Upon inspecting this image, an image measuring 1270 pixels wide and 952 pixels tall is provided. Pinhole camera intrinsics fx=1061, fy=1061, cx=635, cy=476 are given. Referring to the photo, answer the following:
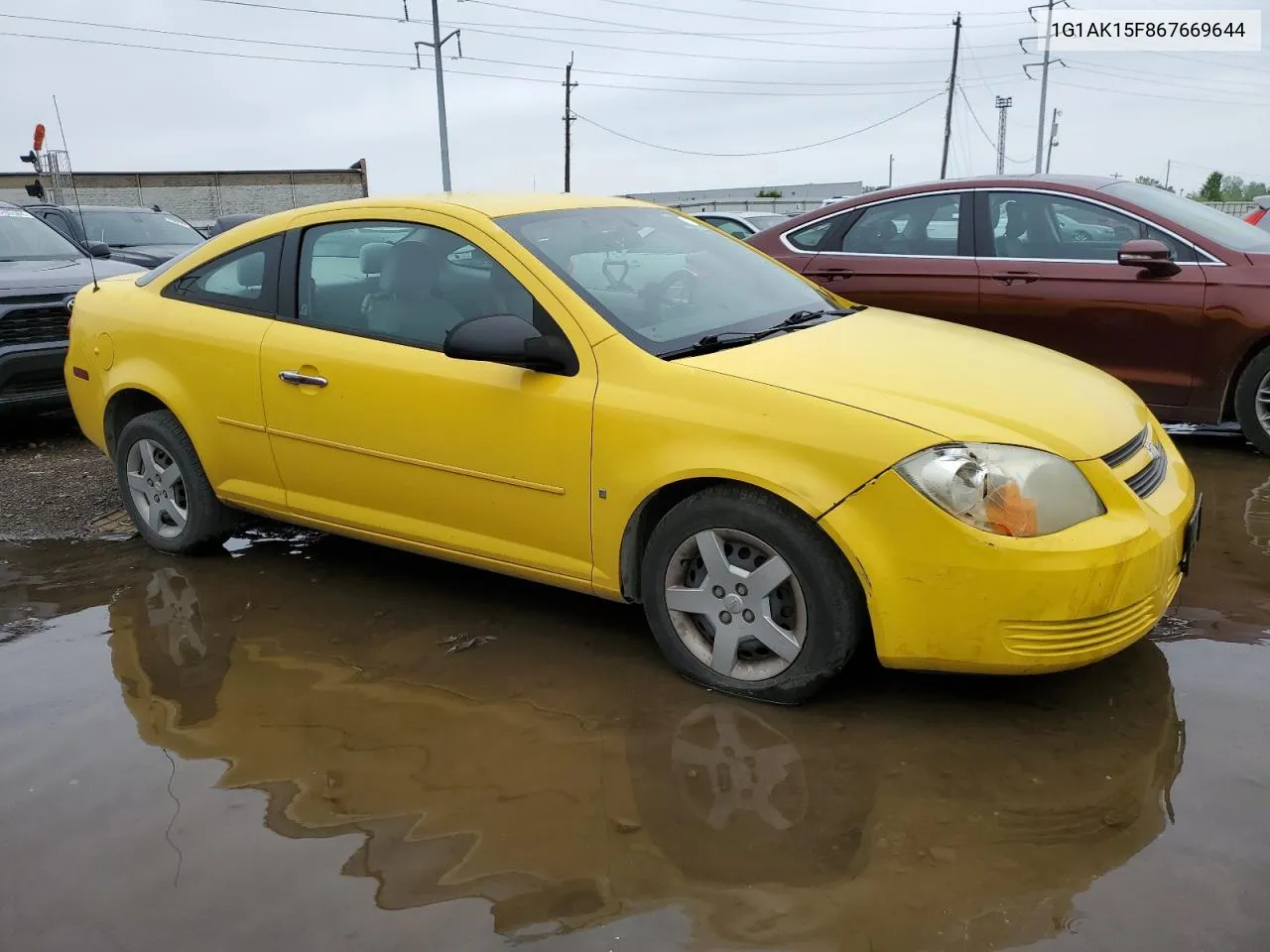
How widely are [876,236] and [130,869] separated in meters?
5.54

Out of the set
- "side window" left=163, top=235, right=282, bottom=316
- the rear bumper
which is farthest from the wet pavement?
the rear bumper

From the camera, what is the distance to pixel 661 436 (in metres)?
3.28

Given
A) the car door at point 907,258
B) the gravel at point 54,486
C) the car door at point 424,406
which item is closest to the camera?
the car door at point 424,406

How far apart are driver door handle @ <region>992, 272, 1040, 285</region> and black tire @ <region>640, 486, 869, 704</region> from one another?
12.3 feet

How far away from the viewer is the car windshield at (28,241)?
27.1 ft

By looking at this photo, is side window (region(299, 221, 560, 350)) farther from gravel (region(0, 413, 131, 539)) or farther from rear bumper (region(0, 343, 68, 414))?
rear bumper (region(0, 343, 68, 414))

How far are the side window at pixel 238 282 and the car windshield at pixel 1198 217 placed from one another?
4.63 meters

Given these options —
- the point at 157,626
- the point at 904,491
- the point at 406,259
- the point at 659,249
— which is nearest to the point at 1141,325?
the point at 659,249

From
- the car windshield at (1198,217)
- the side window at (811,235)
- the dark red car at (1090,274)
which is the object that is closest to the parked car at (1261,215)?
the car windshield at (1198,217)

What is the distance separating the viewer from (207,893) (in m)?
2.50

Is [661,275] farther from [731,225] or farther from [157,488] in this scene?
[731,225]

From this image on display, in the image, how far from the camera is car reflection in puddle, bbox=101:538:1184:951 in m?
2.45

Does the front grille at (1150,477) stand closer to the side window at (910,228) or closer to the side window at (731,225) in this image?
the side window at (910,228)

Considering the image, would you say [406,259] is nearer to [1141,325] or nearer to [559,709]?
[559,709]
